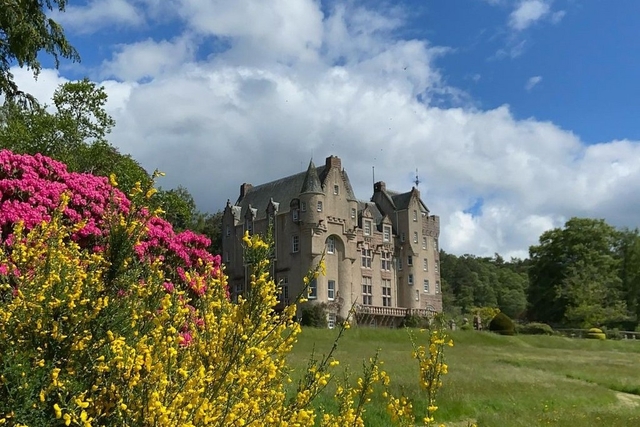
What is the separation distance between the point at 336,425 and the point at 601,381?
1986 centimetres

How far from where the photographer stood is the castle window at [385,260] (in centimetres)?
5822

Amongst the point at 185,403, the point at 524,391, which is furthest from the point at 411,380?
the point at 185,403

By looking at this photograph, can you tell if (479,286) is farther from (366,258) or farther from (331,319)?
(331,319)

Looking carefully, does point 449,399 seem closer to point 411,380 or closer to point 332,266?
point 411,380

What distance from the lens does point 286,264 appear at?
A: 52.5 m

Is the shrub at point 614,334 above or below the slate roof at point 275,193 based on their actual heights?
below

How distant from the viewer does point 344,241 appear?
174 ft

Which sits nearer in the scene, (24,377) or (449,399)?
(24,377)

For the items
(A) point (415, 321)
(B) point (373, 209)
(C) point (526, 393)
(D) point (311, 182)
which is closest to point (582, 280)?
(A) point (415, 321)

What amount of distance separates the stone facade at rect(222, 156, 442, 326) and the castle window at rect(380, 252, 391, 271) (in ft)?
0.31

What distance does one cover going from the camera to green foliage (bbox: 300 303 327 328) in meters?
47.5

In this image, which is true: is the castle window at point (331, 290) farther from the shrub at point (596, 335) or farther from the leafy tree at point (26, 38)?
the leafy tree at point (26, 38)

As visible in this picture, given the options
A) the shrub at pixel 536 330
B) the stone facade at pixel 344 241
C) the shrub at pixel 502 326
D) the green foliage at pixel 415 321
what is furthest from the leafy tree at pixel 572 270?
the green foliage at pixel 415 321

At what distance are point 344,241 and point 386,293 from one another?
27.4ft
